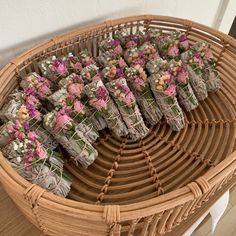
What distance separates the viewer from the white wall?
2.52 feet

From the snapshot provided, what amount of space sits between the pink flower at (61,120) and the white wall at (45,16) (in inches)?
11.0

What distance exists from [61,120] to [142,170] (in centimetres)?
26

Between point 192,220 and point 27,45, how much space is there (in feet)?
2.24

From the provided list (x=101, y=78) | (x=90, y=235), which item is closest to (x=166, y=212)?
(x=90, y=235)

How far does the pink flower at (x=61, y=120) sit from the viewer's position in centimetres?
69

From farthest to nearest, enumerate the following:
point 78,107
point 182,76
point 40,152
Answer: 1. point 182,76
2. point 78,107
3. point 40,152

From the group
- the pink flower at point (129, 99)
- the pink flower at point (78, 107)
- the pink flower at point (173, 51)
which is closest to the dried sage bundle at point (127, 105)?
the pink flower at point (129, 99)

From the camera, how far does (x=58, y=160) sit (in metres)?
0.69

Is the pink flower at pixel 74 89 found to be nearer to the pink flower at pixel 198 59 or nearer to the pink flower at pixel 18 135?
the pink flower at pixel 18 135

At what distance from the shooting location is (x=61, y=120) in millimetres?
685

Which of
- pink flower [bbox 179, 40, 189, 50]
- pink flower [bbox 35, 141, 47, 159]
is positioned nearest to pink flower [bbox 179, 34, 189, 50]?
pink flower [bbox 179, 40, 189, 50]

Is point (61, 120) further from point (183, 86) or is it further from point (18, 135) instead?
point (183, 86)

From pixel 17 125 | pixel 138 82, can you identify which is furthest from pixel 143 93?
pixel 17 125

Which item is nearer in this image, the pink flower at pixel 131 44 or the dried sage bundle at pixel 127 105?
the dried sage bundle at pixel 127 105
